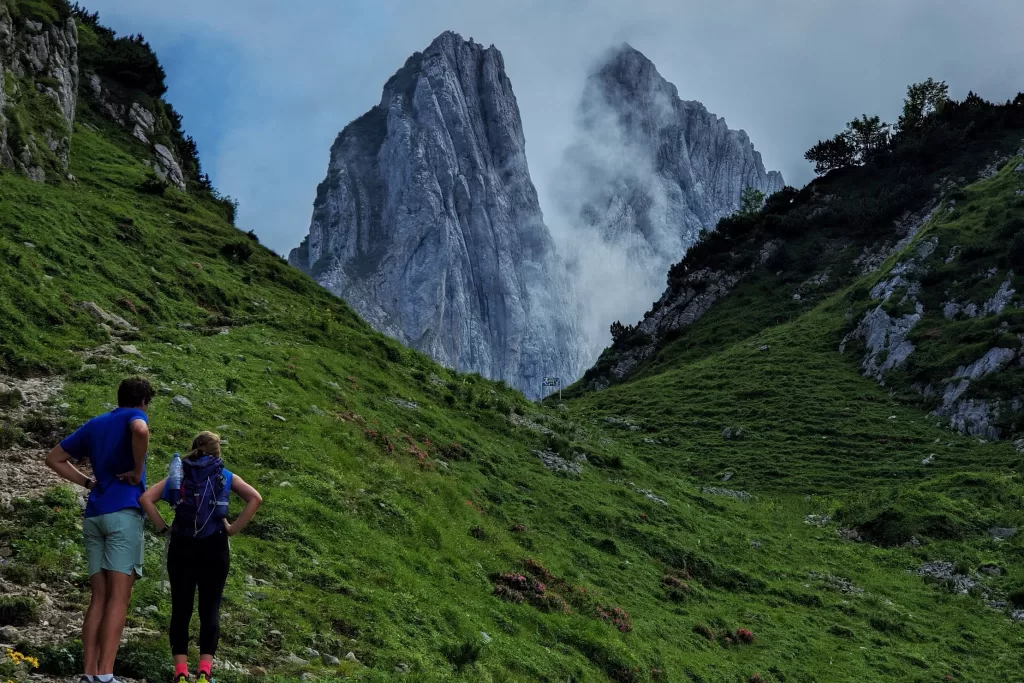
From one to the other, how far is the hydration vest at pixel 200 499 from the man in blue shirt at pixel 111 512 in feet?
1.75

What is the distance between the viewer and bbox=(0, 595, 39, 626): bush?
384 inches

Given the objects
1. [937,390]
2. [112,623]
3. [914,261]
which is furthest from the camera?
[914,261]

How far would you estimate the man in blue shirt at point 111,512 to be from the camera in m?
8.93

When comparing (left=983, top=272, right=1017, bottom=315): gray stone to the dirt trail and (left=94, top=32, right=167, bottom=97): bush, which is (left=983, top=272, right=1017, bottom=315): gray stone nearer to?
the dirt trail

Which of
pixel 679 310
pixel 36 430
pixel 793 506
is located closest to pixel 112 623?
pixel 36 430

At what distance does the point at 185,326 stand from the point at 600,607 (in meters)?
20.9

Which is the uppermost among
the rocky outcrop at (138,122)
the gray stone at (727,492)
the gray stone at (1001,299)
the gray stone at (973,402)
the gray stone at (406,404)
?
the rocky outcrop at (138,122)

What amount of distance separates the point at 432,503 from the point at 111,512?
12.1 metres

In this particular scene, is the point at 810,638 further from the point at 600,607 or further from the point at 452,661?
the point at 452,661

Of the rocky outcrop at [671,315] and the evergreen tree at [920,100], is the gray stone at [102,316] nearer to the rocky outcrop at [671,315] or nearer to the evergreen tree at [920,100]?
the rocky outcrop at [671,315]

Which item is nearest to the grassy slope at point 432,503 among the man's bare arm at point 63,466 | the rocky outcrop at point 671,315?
the man's bare arm at point 63,466

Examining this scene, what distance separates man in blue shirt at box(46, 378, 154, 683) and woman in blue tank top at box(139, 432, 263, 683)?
307mm

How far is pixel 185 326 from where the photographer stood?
3000cm

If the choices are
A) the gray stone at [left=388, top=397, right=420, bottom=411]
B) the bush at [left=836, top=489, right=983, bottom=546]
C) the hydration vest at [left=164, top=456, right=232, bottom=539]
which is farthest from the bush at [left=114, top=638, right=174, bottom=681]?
the bush at [left=836, top=489, right=983, bottom=546]
